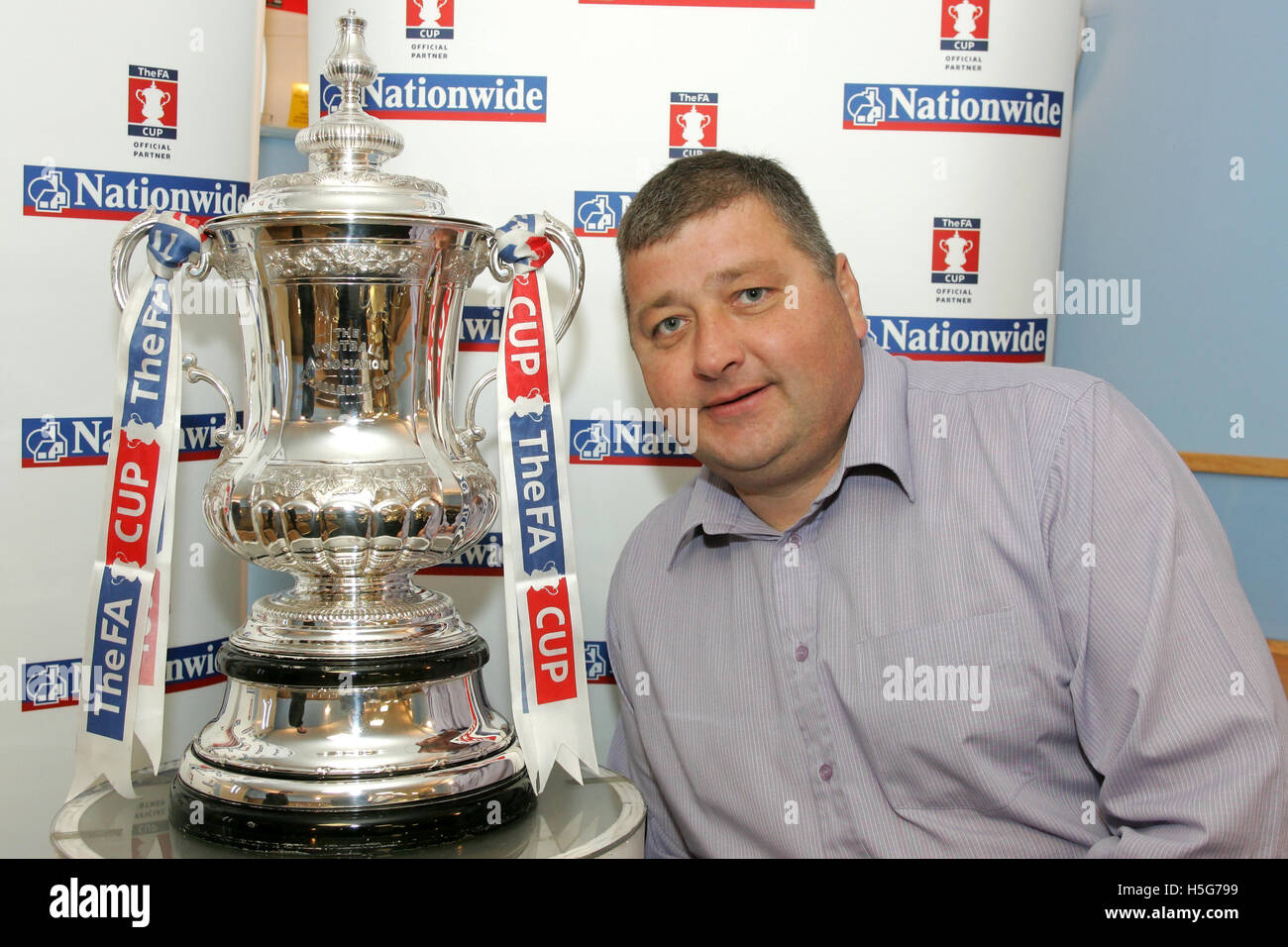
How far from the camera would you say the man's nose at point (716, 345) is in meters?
1.31

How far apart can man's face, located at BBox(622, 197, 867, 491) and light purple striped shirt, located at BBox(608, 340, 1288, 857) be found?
6 cm

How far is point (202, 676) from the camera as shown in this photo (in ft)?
5.21

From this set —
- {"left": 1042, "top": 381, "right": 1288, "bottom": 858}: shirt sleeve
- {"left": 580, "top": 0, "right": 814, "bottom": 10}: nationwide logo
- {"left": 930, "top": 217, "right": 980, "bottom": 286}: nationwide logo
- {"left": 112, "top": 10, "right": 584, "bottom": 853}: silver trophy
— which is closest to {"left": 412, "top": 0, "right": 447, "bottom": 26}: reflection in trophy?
{"left": 580, "top": 0, "right": 814, "bottom": 10}: nationwide logo

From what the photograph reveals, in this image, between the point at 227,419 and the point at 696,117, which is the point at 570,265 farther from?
the point at 696,117

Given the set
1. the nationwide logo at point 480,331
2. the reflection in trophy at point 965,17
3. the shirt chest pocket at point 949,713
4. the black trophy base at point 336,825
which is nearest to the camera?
the black trophy base at point 336,825

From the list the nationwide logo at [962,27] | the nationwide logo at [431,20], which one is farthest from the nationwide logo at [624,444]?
the nationwide logo at [962,27]

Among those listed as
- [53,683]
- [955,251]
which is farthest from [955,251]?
[53,683]

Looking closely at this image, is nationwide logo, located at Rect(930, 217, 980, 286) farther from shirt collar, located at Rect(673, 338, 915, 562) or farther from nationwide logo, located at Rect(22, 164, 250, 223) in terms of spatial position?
nationwide logo, located at Rect(22, 164, 250, 223)

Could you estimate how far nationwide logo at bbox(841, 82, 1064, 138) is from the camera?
1.62m

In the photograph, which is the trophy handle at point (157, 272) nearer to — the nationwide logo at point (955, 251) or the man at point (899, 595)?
the man at point (899, 595)
